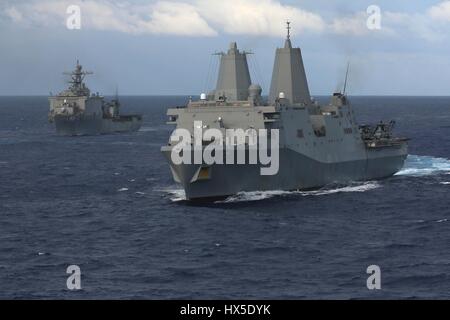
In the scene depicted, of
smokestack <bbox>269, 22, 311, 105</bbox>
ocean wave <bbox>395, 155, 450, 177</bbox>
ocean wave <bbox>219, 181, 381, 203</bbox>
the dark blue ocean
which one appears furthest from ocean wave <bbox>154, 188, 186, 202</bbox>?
ocean wave <bbox>395, 155, 450, 177</bbox>

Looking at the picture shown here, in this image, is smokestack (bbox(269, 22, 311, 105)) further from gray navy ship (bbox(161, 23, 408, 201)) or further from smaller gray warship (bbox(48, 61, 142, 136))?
smaller gray warship (bbox(48, 61, 142, 136))

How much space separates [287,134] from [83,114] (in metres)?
59.1

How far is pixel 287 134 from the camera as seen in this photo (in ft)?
133

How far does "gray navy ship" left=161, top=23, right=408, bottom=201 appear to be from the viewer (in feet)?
127

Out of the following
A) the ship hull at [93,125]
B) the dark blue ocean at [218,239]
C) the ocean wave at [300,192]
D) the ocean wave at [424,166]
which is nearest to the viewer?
the dark blue ocean at [218,239]

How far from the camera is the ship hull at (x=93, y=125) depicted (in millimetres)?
93688

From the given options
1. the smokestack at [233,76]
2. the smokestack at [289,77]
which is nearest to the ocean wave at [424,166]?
the smokestack at [289,77]

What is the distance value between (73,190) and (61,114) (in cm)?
5053

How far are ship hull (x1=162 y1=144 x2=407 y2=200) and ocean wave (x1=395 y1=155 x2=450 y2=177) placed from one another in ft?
20.6

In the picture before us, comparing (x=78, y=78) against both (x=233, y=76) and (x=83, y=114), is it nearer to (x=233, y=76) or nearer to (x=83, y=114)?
(x=83, y=114)

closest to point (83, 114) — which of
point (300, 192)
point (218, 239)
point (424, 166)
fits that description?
point (424, 166)

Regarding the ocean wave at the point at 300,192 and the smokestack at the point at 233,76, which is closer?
the ocean wave at the point at 300,192

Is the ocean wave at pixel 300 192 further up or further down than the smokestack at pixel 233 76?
further down

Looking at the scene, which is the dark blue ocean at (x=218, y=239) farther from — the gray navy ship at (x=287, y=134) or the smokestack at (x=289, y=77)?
the smokestack at (x=289, y=77)
